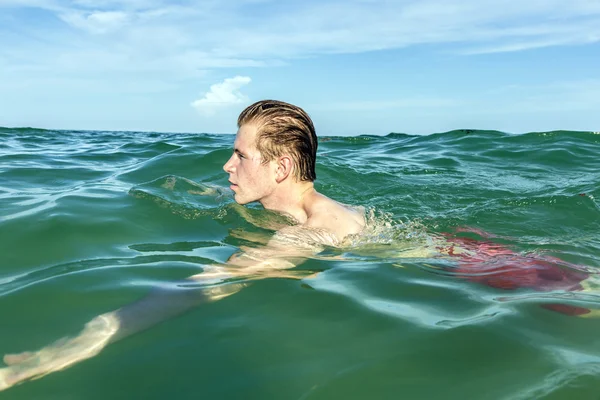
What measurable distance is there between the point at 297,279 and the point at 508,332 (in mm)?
1209

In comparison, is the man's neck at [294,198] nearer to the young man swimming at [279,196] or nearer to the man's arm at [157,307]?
the young man swimming at [279,196]

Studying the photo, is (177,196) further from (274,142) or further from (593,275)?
(593,275)

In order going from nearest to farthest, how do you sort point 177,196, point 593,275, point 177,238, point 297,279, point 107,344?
point 107,344 → point 297,279 → point 593,275 → point 177,238 → point 177,196

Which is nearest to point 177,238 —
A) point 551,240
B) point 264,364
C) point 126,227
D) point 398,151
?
point 126,227

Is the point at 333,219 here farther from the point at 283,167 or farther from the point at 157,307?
the point at 157,307

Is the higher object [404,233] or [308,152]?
[308,152]

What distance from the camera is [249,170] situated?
4.51 metres

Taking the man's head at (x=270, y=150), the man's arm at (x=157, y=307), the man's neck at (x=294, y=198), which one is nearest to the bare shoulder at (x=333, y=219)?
the man's neck at (x=294, y=198)

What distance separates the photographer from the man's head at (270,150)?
14.6 ft

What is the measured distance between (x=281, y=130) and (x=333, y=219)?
2.82ft

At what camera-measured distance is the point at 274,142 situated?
4.43 metres

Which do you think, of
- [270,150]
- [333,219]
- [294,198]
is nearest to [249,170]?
[270,150]

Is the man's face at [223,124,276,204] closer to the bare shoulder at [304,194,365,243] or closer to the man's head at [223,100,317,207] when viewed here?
the man's head at [223,100,317,207]

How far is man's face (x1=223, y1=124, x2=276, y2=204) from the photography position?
4.47 metres
